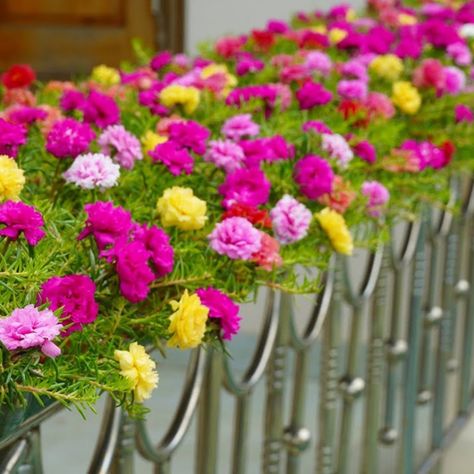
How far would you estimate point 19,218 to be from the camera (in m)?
1.13

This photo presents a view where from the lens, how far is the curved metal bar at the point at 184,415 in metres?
1.43

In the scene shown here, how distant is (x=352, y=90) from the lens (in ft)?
7.36

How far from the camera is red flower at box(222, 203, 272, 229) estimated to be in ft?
4.88

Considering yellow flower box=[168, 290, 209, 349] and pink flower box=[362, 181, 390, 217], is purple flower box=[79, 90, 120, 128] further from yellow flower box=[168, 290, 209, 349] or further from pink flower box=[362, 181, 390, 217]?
yellow flower box=[168, 290, 209, 349]

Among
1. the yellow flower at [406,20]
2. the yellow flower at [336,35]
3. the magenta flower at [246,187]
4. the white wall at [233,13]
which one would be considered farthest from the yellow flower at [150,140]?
the white wall at [233,13]

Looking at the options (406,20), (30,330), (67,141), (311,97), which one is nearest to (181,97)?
(311,97)

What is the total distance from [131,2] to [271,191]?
12.8 feet

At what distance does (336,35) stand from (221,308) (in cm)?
176

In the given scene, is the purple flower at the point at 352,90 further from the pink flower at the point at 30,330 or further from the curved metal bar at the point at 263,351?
A: the pink flower at the point at 30,330

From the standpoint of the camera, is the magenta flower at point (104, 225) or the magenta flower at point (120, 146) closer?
the magenta flower at point (104, 225)

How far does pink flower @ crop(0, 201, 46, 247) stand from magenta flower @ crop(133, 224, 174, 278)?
0.47 ft

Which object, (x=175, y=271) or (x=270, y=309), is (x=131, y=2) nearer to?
(x=270, y=309)

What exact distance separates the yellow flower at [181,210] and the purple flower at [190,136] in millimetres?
244

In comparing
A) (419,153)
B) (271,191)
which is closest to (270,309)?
(271,191)
